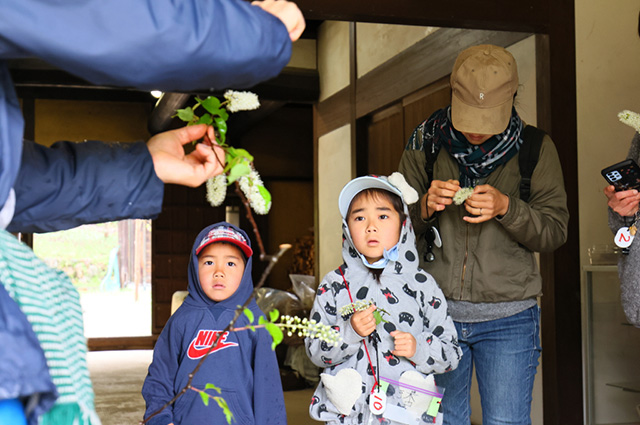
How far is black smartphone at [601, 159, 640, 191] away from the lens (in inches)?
78.7

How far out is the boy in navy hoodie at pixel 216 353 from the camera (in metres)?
2.13

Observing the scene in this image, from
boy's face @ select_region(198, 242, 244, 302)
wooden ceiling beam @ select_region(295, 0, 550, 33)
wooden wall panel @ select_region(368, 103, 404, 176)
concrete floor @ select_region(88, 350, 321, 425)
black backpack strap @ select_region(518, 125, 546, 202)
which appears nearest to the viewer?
black backpack strap @ select_region(518, 125, 546, 202)

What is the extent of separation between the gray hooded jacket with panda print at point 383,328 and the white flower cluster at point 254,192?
96cm

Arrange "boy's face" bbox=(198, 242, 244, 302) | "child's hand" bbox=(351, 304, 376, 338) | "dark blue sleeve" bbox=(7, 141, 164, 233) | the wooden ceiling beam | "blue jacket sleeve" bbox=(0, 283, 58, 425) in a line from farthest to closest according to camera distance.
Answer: the wooden ceiling beam < "boy's face" bbox=(198, 242, 244, 302) < "child's hand" bbox=(351, 304, 376, 338) < "dark blue sleeve" bbox=(7, 141, 164, 233) < "blue jacket sleeve" bbox=(0, 283, 58, 425)

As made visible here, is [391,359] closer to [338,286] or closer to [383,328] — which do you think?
[383,328]

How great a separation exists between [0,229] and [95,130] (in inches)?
343

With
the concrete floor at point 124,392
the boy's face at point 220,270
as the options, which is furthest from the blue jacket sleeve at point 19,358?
the concrete floor at point 124,392

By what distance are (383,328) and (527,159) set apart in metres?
0.67

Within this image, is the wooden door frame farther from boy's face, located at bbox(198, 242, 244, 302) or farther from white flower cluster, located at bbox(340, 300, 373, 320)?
white flower cluster, located at bbox(340, 300, 373, 320)

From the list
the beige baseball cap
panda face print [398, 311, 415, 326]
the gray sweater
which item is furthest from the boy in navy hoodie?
the gray sweater

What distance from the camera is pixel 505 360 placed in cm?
200

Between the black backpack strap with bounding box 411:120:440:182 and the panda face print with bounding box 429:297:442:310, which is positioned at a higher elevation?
the black backpack strap with bounding box 411:120:440:182

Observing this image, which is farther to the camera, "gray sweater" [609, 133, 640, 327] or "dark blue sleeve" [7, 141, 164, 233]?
"gray sweater" [609, 133, 640, 327]

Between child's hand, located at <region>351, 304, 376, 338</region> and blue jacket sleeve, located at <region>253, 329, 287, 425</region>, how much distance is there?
390 millimetres
